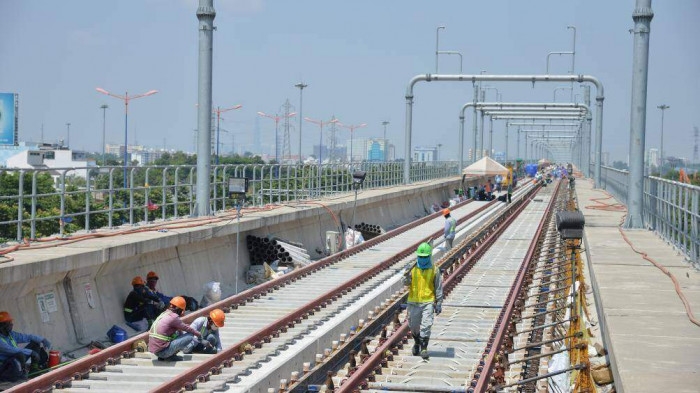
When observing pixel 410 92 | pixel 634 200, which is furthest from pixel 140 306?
pixel 410 92

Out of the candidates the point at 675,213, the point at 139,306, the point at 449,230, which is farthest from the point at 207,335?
the point at 449,230

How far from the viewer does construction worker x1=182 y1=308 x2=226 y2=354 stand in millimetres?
13586

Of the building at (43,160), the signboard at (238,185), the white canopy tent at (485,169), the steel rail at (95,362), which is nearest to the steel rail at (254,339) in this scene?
the steel rail at (95,362)

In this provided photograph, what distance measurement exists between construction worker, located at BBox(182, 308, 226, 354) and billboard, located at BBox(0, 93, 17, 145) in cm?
5110

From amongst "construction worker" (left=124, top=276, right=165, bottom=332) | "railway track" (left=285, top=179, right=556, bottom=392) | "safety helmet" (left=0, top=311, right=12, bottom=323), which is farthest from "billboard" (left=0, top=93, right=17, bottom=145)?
"safety helmet" (left=0, top=311, right=12, bottom=323)

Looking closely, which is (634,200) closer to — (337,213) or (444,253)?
(444,253)

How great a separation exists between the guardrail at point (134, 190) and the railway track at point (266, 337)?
2764 mm

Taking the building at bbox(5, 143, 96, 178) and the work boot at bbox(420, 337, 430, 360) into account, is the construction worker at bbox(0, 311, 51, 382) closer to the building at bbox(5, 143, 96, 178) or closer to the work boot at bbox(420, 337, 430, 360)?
the building at bbox(5, 143, 96, 178)

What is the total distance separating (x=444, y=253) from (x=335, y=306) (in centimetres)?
955

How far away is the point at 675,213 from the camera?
873 inches

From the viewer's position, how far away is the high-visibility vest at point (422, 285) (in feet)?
44.9

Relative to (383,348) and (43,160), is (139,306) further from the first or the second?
(43,160)

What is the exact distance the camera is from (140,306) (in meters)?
16.7

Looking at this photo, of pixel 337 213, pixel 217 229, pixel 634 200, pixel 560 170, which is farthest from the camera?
pixel 560 170
